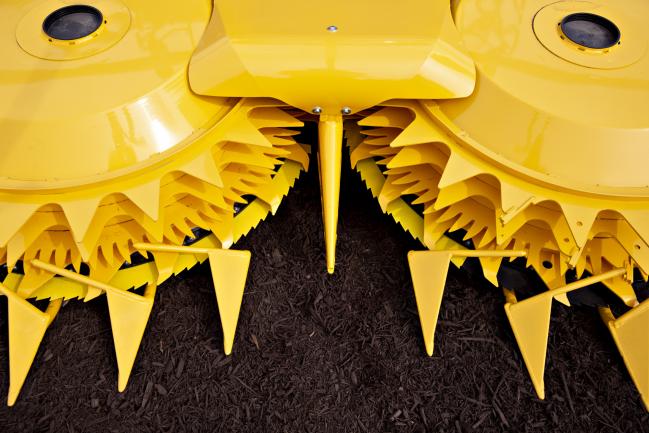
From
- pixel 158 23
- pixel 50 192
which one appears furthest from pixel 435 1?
pixel 50 192

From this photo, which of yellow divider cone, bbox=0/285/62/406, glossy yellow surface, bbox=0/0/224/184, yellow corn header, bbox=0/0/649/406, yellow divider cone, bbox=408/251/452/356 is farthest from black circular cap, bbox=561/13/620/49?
yellow divider cone, bbox=0/285/62/406

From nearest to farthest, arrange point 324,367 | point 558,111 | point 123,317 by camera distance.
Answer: point 558,111, point 123,317, point 324,367

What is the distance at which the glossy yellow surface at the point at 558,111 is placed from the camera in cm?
159

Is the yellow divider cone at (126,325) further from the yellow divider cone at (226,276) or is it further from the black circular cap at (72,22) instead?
the black circular cap at (72,22)

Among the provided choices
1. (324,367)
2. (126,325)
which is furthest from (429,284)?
(126,325)

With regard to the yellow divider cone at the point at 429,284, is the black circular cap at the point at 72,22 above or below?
above

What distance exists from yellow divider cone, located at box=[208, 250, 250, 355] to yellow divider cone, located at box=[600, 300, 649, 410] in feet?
3.72

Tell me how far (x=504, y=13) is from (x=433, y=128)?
1.52 ft

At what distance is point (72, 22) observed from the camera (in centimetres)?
183

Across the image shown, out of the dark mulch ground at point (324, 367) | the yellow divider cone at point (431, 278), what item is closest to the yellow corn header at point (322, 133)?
the yellow divider cone at point (431, 278)

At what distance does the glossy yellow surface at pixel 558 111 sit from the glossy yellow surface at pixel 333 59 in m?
0.09

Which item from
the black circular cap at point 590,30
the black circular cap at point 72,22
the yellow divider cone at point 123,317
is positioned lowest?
the yellow divider cone at point 123,317

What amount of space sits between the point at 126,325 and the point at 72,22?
98cm

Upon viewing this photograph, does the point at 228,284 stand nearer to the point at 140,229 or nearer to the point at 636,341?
the point at 140,229
